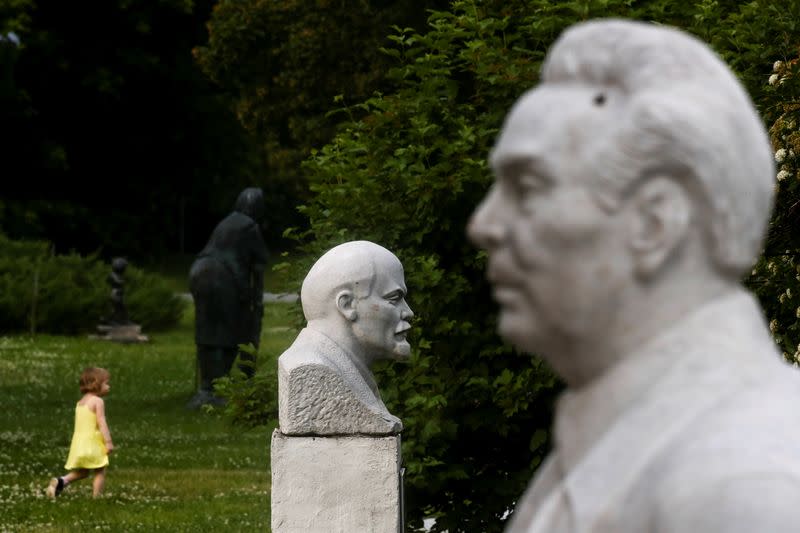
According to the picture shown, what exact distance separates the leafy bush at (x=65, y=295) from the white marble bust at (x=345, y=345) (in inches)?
934

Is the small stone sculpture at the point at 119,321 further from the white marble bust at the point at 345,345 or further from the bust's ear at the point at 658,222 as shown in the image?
the bust's ear at the point at 658,222

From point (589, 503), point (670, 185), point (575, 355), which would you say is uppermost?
point (670, 185)

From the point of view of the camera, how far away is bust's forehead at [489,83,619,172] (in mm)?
1908

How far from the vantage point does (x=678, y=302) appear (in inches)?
75.8

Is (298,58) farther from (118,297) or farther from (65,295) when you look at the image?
(65,295)

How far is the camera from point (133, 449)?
60.1 ft

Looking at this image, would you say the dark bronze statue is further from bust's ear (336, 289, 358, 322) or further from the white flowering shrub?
bust's ear (336, 289, 358, 322)

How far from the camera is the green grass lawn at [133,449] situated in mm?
14031

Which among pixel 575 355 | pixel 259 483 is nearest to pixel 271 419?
pixel 259 483

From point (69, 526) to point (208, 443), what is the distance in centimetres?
538

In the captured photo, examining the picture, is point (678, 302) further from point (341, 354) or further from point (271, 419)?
point (271, 419)

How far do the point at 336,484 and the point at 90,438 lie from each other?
7706mm

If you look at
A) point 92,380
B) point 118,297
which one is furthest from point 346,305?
point 118,297

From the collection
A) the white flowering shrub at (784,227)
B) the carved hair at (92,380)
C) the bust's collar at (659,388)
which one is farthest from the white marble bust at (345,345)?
the carved hair at (92,380)
